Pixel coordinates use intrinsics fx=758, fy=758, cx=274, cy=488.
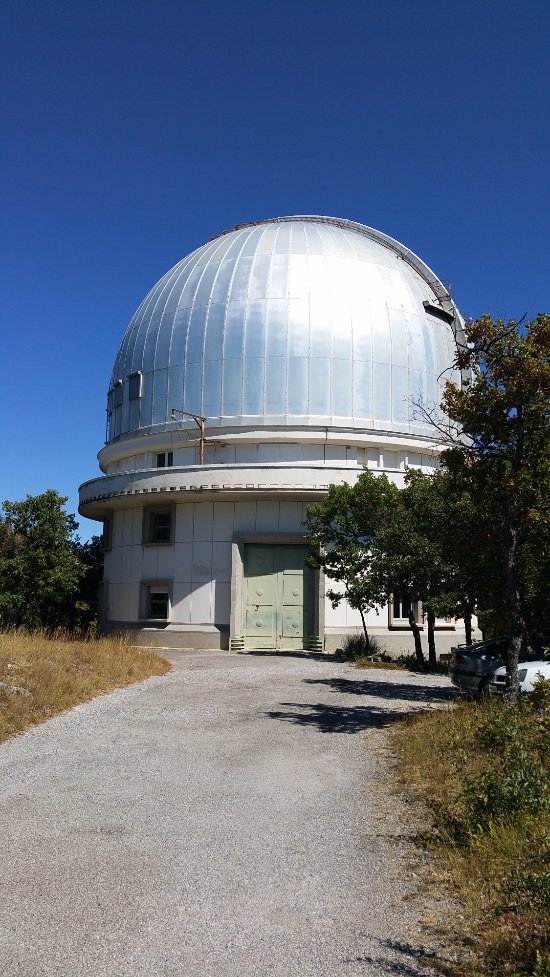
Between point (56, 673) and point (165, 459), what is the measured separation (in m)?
16.4

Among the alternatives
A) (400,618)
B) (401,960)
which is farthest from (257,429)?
(401,960)

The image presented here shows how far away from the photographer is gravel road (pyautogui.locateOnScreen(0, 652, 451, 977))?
4.27m

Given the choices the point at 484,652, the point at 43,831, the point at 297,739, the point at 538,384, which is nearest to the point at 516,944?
the point at 43,831

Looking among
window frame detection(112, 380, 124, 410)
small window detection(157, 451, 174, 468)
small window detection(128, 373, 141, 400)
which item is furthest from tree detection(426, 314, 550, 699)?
window frame detection(112, 380, 124, 410)

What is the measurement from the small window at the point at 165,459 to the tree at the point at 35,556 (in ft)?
13.0

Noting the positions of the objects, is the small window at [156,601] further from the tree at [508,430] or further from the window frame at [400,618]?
the tree at [508,430]

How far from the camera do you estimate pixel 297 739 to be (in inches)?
420

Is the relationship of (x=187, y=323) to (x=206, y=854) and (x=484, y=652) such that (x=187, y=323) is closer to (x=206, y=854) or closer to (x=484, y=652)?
(x=484, y=652)

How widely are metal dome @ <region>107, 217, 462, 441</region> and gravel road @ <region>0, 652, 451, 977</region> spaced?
17678 mm

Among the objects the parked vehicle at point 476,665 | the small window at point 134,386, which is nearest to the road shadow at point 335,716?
the parked vehicle at point 476,665

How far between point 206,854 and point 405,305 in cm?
2729

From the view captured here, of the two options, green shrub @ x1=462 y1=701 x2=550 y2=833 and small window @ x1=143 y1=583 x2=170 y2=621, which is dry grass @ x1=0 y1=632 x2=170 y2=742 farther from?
small window @ x1=143 y1=583 x2=170 y2=621

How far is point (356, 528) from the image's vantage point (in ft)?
69.4

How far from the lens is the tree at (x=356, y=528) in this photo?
20.1m
